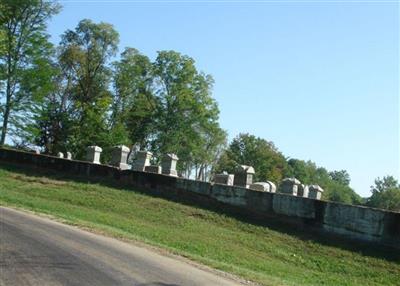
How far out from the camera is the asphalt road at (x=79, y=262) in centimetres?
870

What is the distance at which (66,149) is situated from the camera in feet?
172

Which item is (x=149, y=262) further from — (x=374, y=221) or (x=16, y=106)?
(x=16, y=106)

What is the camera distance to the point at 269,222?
2031cm

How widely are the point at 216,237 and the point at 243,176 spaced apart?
742cm

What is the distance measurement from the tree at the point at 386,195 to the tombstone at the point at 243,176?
71.0m

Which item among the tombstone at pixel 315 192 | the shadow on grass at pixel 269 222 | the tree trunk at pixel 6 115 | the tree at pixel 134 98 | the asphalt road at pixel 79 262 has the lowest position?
the asphalt road at pixel 79 262

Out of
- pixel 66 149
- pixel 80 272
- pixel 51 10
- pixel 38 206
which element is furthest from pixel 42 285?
pixel 66 149

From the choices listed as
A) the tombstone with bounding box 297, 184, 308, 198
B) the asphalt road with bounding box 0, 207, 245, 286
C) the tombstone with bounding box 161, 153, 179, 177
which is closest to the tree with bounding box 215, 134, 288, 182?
the tombstone with bounding box 297, 184, 308, 198

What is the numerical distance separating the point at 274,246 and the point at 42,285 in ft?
34.2

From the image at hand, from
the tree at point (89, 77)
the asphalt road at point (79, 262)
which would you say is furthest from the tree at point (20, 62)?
the asphalt road at point (79, 262)

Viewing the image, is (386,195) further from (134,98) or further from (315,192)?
(315,192)

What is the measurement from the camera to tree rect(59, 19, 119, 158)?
53.3m

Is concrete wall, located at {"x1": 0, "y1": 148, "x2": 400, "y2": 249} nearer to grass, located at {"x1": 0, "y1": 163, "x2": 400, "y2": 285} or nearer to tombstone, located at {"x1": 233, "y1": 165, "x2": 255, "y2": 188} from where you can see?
grass, located at {"x1": 0, "y1": 163, "x2": 400, "y2": 285}

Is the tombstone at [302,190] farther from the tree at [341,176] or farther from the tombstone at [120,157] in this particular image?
the tree at [341,176]
